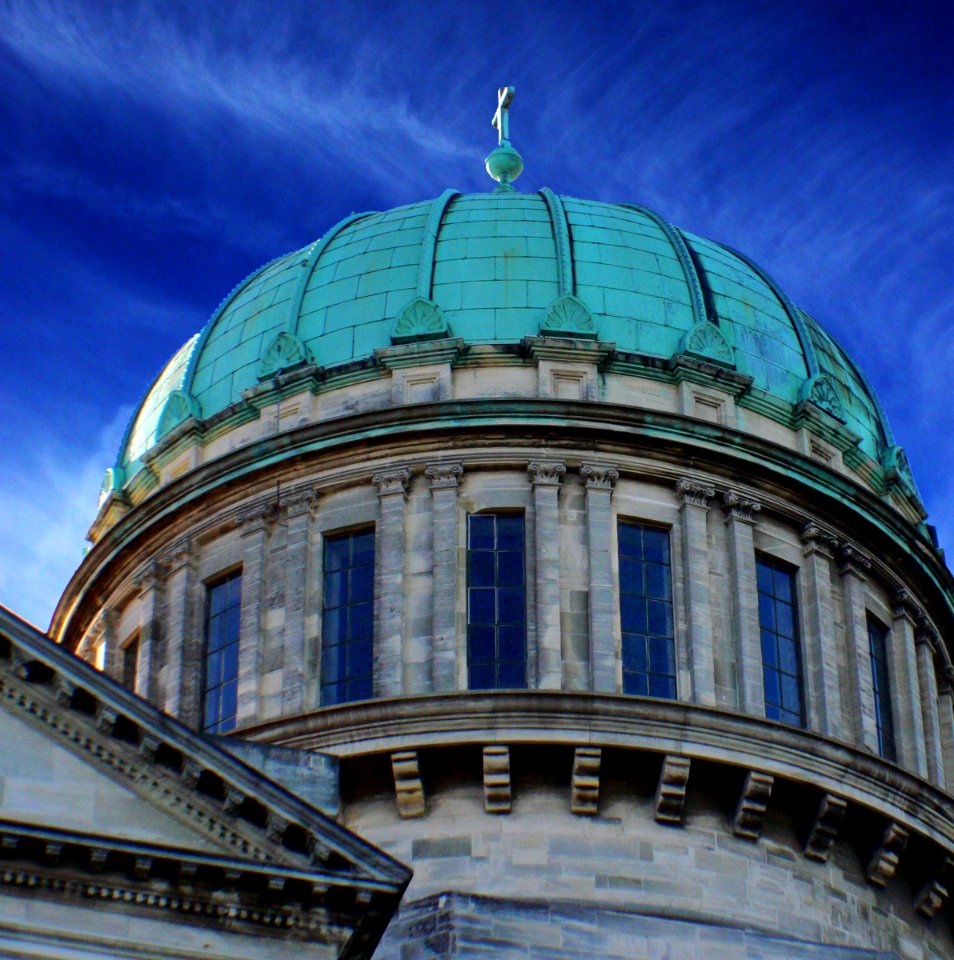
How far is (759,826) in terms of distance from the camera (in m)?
49.7

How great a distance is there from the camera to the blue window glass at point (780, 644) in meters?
53.0

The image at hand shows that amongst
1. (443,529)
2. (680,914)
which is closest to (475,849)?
(680,914)

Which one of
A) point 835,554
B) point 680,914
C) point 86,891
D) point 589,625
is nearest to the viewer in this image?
point 86,891

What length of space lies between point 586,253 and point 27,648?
22459 mm

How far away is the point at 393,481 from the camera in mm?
53875

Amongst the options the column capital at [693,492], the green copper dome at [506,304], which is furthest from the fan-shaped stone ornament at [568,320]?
the column capital at [693,492]

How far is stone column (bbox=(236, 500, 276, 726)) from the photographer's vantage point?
5269 cm

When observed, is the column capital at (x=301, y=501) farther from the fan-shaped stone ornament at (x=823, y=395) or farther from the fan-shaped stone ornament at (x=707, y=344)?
the fan-shaped stone ornament at (x=823, y=395)

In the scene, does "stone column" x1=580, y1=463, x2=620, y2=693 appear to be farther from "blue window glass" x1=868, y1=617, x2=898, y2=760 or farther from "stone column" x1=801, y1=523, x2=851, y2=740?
"blue window glass" x1=868, y1=617, x2=898, y2=760

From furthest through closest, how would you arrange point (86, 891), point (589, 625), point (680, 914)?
point (589, 625) → point (680, 914) → point (86, 891)

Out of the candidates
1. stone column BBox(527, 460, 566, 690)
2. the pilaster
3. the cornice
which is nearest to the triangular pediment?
the pilaster

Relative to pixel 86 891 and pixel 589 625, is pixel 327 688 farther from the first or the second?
pixel 86 891

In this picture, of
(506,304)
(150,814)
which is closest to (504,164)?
(506,304)

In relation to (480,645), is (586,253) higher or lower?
higher
